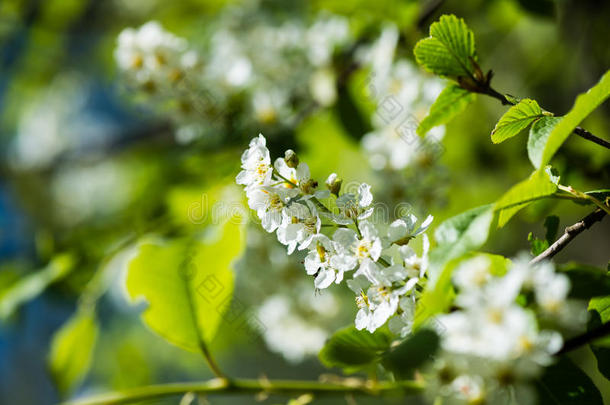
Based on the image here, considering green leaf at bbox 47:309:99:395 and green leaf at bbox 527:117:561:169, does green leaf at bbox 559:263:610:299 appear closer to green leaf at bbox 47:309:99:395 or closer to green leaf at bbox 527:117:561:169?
green leaf at bbox 527:117:561:169

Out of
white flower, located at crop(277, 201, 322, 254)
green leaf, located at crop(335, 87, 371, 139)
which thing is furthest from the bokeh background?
white flower, located at crop(277, 201, 322, 254)

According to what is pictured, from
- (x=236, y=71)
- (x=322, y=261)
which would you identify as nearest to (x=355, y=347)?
(x=322, y=261)

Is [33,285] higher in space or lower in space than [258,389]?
higher

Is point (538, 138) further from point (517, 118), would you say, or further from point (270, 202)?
point (270, 202)

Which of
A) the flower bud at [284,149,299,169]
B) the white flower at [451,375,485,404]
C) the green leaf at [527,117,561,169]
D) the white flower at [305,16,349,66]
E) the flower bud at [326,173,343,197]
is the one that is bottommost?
the white flower at [451,375,485,404]

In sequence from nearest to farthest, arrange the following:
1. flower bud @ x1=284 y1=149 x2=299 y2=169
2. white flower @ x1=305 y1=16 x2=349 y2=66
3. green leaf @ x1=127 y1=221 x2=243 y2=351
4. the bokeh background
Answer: flower bud @ x1=284 y1=149 x2=299 y2=169 < green leaf @ x1=127 y1=221 x2=243 y2=351 < the bokeh background < white flower @ x1=305 y1=16 x2=349 y2=66

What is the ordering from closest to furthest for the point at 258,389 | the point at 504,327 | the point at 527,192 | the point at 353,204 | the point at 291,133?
the point at 504,327, the point at 527,192, the point at 353,204, the point at 258,389, the point at 291,133
